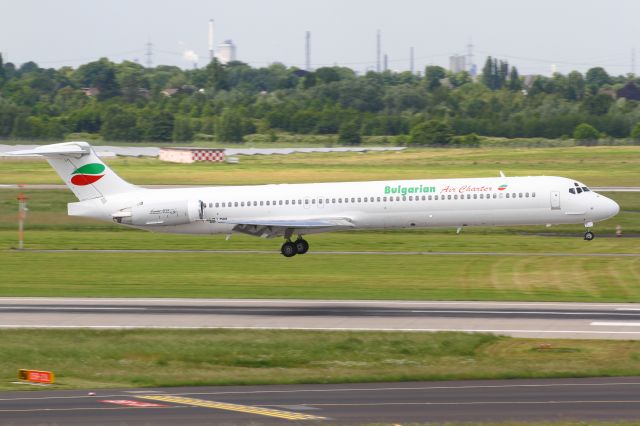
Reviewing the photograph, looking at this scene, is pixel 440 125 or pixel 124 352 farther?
pixel 440 125

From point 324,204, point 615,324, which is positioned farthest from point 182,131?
point 615,324

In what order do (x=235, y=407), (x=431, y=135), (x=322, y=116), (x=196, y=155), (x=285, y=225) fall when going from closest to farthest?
(x=235, y=407), (x=285, y=225), (x=196, y=155), (x=431, y=135), (x=322, y=116)

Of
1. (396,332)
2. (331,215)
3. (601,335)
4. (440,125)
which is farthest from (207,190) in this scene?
(440,125)

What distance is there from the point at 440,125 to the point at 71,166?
328 feet

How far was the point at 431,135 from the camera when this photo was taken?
144 meters

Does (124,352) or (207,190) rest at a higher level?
(207,190)

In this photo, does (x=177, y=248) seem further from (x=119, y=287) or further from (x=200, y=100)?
(x=200, y=100)

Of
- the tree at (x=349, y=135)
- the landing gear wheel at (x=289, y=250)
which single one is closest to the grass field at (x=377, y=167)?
the tree at (x=349, y=135)

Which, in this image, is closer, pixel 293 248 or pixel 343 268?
pixel 343 268

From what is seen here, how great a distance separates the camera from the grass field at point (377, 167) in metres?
91.6

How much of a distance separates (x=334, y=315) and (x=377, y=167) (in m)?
64.3

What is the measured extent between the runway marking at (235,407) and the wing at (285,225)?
24.1 m

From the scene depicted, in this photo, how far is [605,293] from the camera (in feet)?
142

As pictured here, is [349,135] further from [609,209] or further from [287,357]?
[287,357]
